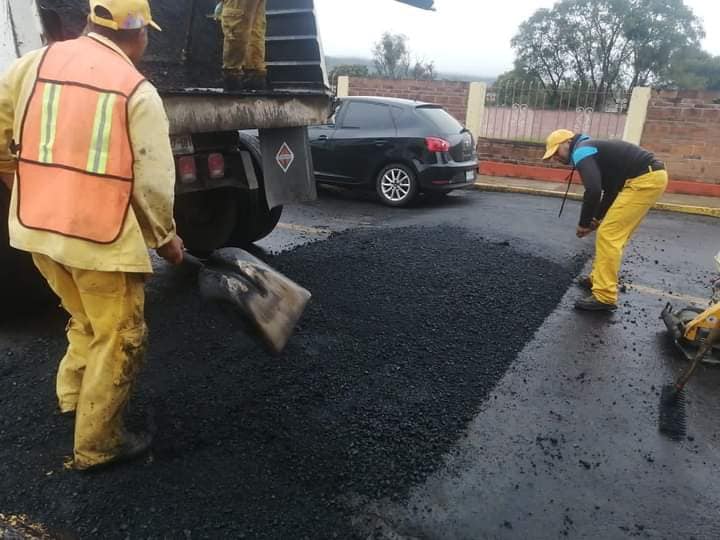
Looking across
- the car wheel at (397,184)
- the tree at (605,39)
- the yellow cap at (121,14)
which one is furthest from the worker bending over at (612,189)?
the tree at (605,39)

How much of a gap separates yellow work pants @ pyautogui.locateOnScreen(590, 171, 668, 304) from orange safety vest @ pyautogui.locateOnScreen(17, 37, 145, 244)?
3.74 metres

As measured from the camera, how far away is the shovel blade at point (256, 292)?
2.83 meters

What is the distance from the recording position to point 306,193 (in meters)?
4.71

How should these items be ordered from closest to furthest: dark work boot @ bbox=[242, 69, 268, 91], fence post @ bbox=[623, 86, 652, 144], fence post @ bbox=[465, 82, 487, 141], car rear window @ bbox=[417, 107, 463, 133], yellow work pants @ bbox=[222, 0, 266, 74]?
1. yellow work pants @ bbox=[222, 0, 266, 74]
2. dark work boot @ bbox=[242, 69, 268, 91]
3. car rear window @ bbox=[417, 107, 463, 133]
4. fence post @ bbox=[623, 86, 652, 144]
5. fence post @ bbox=[465, 82, 487, 141]

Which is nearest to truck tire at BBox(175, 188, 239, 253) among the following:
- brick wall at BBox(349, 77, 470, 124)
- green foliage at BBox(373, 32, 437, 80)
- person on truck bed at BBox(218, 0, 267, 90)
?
person on truck bed at BBox(218, 0, 267, 90)

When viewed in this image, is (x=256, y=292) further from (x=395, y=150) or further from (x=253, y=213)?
(x=395, y=150)

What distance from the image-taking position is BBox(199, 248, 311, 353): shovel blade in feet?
9.29

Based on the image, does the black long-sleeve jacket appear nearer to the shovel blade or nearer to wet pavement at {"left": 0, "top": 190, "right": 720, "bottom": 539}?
wet pavement at {"left": 0, "top": 190, "right": 720, "bottom": 539}

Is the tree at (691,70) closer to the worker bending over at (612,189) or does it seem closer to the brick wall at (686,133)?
the brick wall at (686,133)

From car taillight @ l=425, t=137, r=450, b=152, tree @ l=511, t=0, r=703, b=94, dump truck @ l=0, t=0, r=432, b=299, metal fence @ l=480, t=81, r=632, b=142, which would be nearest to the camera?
dump truck @ l=0, t=0, r=432, b=299

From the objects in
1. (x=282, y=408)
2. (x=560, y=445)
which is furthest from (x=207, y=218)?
(x=560, y=445)

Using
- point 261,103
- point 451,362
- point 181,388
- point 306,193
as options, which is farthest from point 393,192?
point 181,388

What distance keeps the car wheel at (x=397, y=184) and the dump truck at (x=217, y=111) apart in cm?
309

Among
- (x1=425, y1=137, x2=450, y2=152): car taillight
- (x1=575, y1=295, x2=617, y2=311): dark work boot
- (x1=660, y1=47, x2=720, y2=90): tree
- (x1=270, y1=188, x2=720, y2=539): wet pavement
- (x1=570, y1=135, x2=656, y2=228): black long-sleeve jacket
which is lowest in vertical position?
(x1=270, y1=188, x2=720, y2=539): wet pavement
